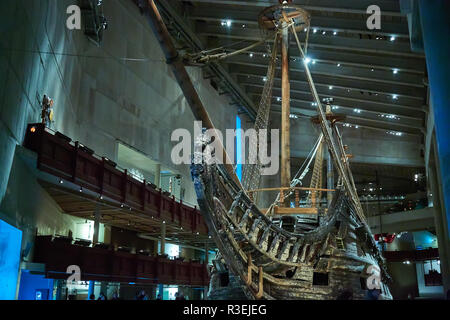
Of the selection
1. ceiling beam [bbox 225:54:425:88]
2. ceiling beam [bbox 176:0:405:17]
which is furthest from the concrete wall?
ceiling beam [bbox 176:0:405:17]

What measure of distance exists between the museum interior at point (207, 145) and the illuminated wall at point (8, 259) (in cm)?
6

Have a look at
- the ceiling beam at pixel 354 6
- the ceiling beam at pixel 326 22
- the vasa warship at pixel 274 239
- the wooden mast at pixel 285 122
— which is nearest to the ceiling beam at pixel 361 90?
the ceiling beam at pixel 326 22

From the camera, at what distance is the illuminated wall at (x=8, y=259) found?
767 centimetres

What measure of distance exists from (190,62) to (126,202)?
717cm

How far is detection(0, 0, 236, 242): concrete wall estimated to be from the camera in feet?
27.9

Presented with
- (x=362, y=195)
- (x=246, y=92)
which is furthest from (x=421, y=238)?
(x=246, y=92)

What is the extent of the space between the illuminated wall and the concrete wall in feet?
1.90

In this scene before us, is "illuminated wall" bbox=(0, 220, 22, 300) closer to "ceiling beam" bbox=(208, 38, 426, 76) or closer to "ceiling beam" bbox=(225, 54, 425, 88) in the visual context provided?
"ceiling beam" bbox=(208, 38, 426, 76)

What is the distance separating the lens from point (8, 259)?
8.12m

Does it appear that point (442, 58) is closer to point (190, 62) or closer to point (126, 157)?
point (190, 62)

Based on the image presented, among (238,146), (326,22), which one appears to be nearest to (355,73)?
(326,22)

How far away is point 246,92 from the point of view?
111 feet

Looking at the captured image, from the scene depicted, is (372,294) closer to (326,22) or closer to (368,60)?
(326,22)
